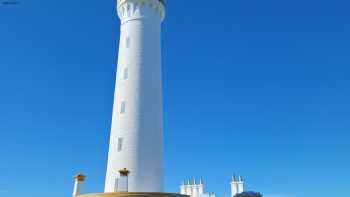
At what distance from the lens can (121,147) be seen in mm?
19547

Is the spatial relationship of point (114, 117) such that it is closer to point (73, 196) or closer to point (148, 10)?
point (73, 196)

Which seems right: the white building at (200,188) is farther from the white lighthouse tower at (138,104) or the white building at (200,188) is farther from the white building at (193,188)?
the white lighthouse tower at (138,104)

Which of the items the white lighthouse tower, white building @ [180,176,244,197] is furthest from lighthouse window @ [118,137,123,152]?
white building @ [180,176,244,197]

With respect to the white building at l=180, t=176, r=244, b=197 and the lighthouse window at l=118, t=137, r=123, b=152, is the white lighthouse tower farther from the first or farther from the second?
the white building at l=180, t=176, r=244, b=197

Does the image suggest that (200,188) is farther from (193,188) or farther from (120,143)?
(120,143)

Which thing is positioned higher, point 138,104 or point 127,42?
point 127,42

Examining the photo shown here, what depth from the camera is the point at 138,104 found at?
20328 millimetres

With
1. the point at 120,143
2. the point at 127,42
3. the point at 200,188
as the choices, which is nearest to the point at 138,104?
the point at 120,143

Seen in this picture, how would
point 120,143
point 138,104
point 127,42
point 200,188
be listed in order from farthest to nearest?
point 200,188, point 127,42, point 138,104, point 120,143

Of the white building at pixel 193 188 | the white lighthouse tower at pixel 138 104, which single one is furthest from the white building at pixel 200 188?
the white lighthouse tower at pixel 138 104

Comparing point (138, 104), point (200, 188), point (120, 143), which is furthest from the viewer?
point (200, 188)

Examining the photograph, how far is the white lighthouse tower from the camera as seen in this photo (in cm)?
1911

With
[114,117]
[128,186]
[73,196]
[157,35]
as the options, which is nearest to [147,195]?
[128,186]

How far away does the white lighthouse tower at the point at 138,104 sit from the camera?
19.1 m
